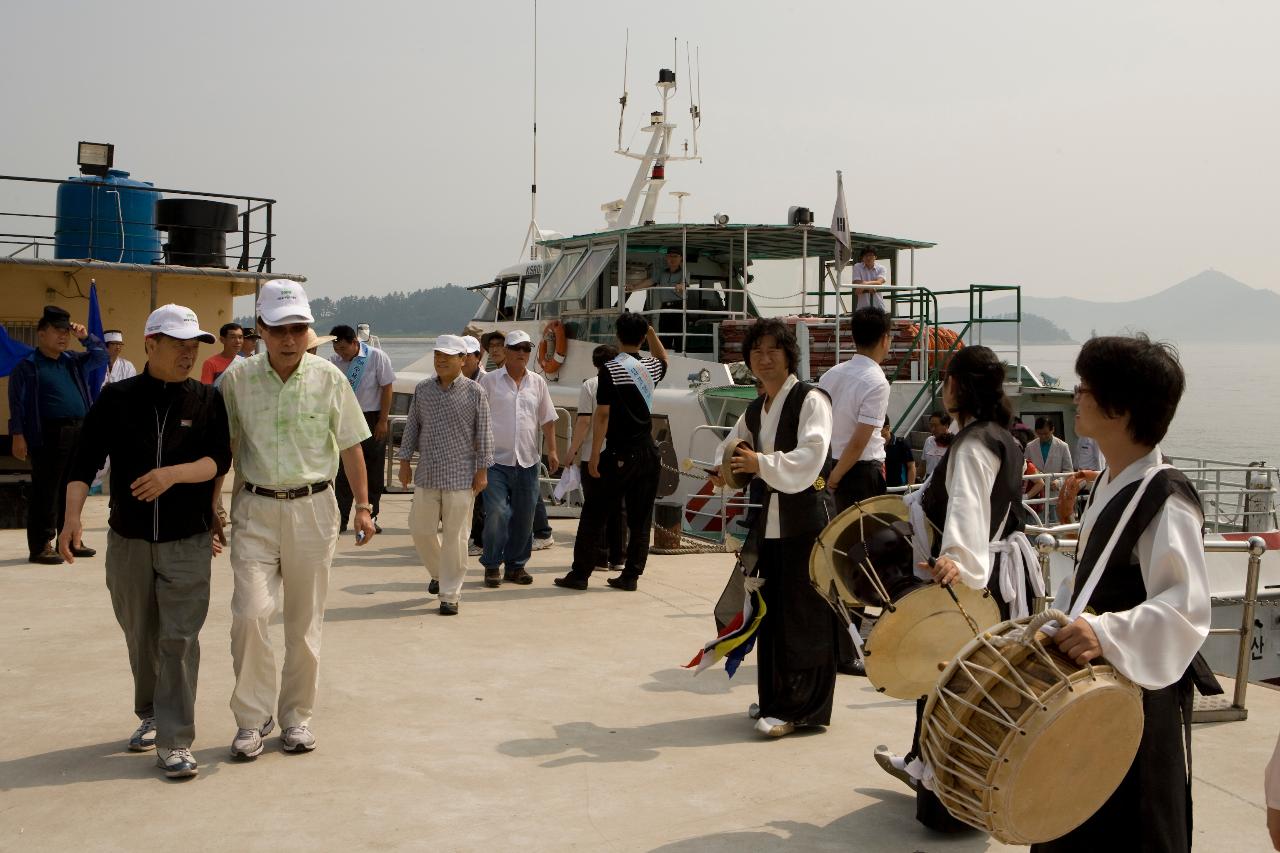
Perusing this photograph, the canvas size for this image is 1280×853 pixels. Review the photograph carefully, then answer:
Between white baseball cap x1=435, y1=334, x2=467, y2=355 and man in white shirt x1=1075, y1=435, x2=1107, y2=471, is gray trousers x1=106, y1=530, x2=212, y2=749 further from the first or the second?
man in white shirt x1=1075, y1=435, x2=1107, y2=471

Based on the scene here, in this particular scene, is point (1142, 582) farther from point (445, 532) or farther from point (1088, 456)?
point (1088, 456)

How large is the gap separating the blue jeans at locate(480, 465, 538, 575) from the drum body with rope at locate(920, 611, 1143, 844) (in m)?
5.76

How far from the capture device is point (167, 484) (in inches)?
178

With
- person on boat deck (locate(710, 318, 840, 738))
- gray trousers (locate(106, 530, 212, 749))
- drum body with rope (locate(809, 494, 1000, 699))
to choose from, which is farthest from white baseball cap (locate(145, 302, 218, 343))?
drum body with rope (locate(809, 494, 1000, 699))

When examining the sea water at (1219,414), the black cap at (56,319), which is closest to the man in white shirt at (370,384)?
the black cap at (56,319)

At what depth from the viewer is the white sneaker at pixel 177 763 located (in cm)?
457

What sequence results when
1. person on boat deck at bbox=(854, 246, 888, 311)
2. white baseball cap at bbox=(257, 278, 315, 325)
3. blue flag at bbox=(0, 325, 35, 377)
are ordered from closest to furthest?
white baseball cap at bbox=(257, 278, 315, 325), blue flag at bbox=(0, 325, 35, 377), person on boat deck at bbox=(854, 246, 888, 311)

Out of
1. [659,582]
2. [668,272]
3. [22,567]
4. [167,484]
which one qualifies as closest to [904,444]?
[668,272]

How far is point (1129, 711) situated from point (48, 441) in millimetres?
7945

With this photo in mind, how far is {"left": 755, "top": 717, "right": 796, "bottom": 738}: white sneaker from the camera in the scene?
5230 millimetres

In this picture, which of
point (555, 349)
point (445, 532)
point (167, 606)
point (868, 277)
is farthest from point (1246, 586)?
point (555, 349)

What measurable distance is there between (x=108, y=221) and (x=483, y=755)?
12384mm

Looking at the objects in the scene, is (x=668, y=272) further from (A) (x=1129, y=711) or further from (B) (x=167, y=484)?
(A) (x=1129, y=711)

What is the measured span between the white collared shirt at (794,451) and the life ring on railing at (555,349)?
1006 cm
